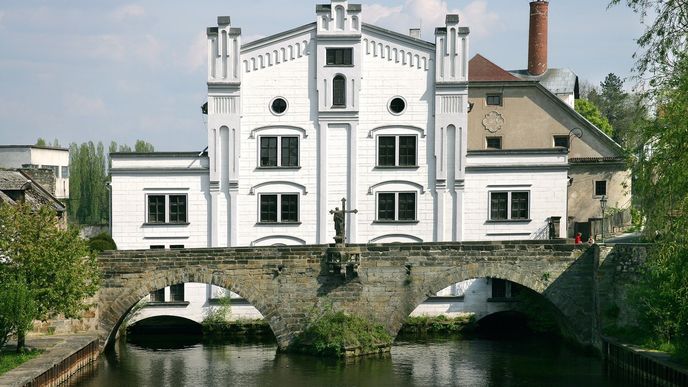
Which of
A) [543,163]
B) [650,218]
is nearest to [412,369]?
[650,218]

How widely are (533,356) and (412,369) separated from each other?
581 cm

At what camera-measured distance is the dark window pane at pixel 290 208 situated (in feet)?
155

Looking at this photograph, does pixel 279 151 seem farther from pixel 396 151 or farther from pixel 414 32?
pixel 414 32

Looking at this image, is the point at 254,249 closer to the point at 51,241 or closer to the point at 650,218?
the point at 51,241

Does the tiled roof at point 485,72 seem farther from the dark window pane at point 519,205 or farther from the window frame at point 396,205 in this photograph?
the window frame at point 396,205

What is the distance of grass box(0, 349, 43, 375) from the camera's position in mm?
29531

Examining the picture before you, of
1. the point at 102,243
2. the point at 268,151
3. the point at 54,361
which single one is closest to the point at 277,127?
the point at 268,151

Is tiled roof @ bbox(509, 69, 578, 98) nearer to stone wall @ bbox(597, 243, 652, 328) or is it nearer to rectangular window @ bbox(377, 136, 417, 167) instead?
rectangular window @ bbox(377, 136, 417, 167)

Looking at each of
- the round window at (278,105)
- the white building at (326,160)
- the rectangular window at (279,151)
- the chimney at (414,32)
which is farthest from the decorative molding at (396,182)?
the chimney at (414,32)

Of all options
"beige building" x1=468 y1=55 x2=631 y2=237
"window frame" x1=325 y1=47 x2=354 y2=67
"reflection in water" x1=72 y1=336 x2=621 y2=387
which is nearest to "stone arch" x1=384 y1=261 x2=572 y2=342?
"reflection in water" x1=72 y1=336 x2=621 y2=387

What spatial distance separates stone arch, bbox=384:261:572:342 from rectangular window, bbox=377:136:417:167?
1063cm

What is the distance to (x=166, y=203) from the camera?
47.0 meters

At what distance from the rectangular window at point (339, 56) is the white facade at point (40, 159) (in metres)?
21.0

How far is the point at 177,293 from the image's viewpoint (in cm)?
4631
